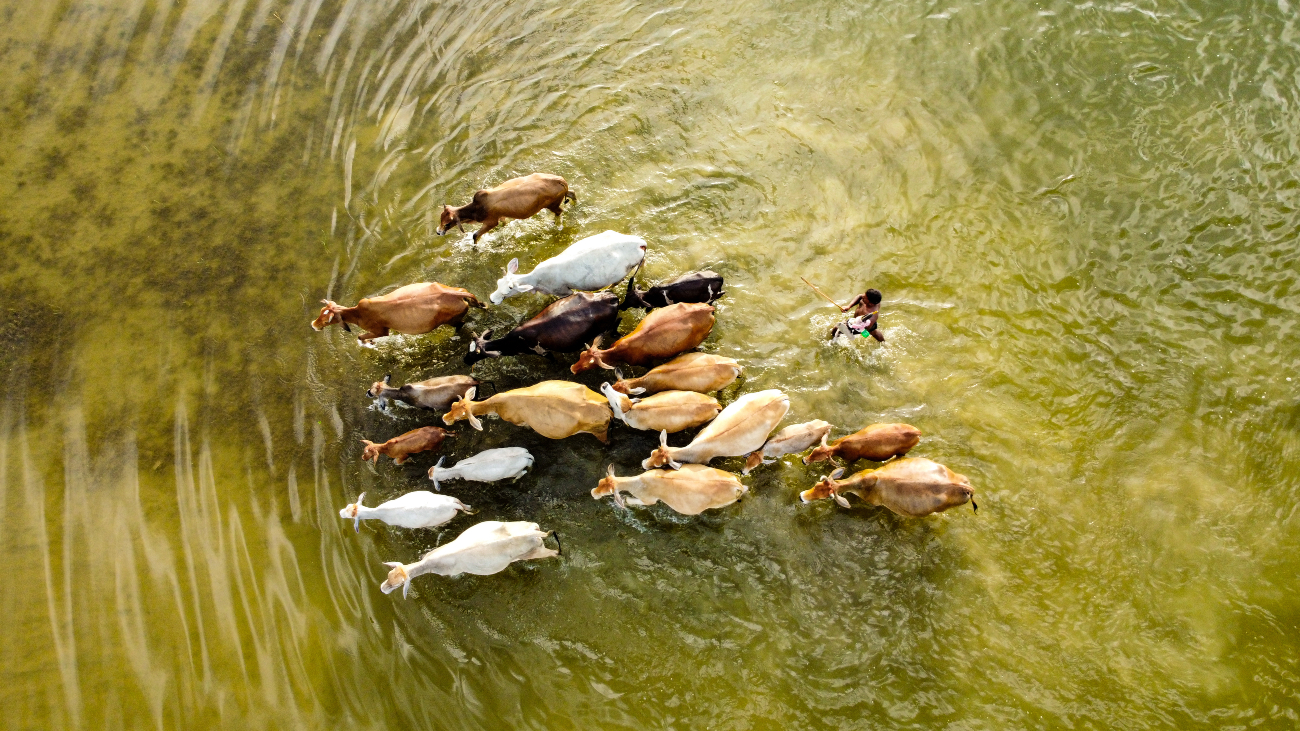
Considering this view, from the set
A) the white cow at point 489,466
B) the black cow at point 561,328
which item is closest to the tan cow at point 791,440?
the black cow at point 561,328

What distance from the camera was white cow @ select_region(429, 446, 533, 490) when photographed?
5934mm

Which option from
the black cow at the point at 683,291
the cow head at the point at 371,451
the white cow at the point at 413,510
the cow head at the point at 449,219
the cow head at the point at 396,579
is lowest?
the cow head at the point at 396,579

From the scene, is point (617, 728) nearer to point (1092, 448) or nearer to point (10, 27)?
point (1092, 448)

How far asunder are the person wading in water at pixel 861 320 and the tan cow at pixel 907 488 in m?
1.21

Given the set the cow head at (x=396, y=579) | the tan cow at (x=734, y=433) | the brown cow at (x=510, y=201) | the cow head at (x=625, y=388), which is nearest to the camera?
the cow head at (x=396, y=579)

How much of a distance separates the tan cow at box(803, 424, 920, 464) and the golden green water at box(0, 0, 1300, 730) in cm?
39

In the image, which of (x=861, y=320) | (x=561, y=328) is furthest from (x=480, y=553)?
(x=861, y=320)

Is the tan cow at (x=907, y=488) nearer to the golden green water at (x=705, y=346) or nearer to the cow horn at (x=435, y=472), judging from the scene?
the golden green water at (x=705, y=346)

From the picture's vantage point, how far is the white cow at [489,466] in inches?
234

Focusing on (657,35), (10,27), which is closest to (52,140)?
(10,27)

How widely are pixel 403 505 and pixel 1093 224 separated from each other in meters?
7.17

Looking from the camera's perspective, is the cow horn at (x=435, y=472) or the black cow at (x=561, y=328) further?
the black cow at (x=561, y=328)

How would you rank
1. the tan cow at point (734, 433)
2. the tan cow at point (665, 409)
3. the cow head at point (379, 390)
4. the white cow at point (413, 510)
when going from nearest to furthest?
the white cow at point (413, 510), the tan cow at point (734, 433), the tan cow at point (665, 409), the cow head at point (379, 390)

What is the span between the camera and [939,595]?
576 cm
